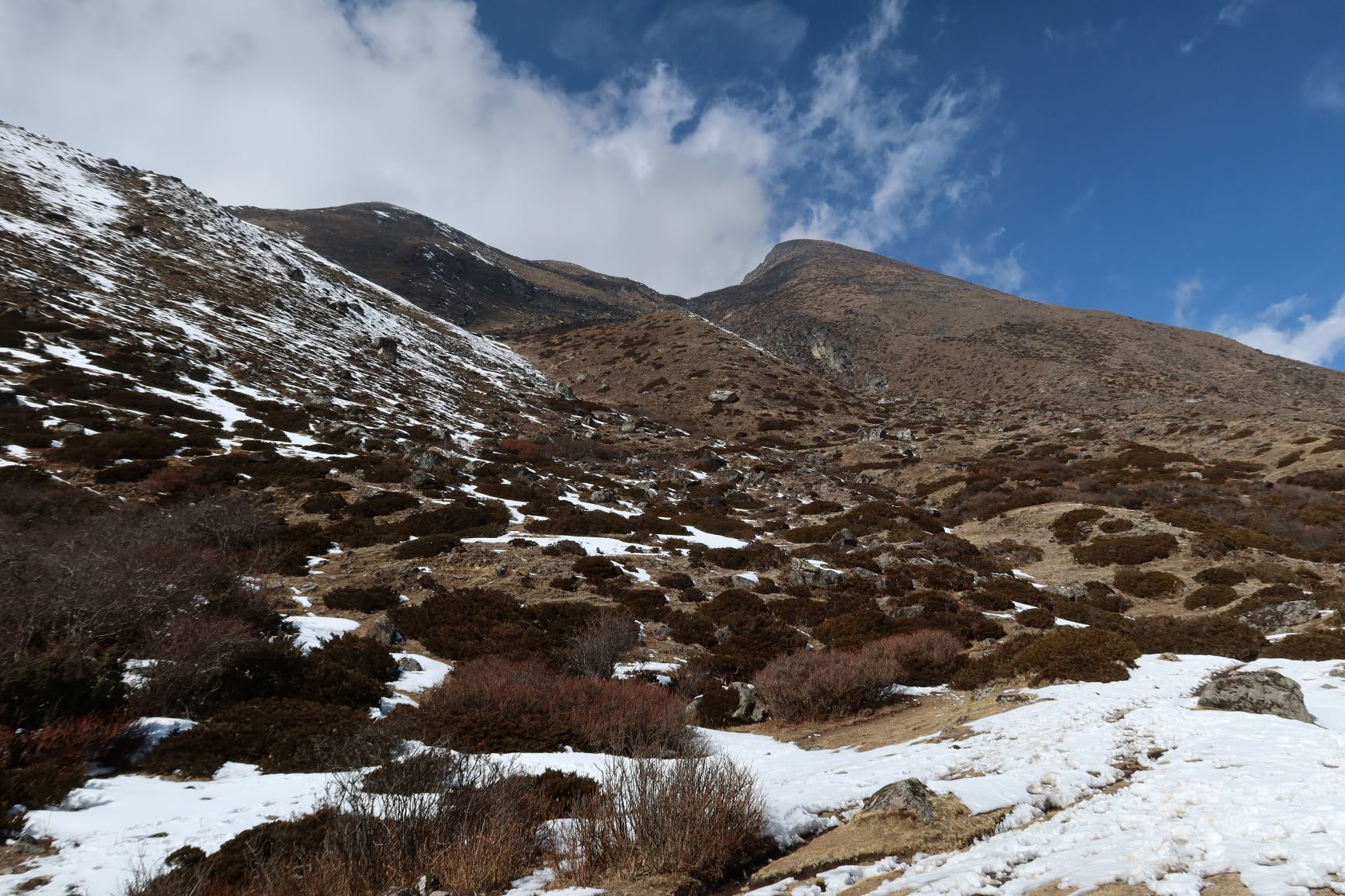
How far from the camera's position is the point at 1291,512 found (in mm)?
22047

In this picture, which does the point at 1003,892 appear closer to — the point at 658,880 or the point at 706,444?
the point at 658,880

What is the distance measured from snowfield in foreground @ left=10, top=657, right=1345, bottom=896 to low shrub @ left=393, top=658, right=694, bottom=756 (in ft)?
1.85

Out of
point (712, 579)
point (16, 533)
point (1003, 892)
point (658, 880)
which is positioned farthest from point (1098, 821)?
point (16, 533)

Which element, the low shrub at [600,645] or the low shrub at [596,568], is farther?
the low shrub at [596,568]

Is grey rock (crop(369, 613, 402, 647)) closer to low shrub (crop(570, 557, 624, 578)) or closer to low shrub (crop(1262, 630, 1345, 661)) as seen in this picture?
low shrub (crop(570, 557, 624, 578))

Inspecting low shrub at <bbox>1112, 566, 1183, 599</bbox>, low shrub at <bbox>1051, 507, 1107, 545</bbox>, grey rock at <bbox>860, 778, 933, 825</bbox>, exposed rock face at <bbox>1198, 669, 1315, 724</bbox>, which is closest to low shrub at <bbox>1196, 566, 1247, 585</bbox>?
low shrub at <bbox>1112, 566, 1183, 599</bbox>

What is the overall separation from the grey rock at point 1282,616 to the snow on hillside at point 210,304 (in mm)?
29994

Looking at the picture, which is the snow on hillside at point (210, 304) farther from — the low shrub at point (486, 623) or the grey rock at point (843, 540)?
the grey rock at point (843, 540)

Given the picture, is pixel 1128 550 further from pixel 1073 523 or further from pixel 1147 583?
pixel 1073 523

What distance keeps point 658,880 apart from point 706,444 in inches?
1467

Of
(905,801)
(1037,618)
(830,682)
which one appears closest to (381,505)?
(830,682)

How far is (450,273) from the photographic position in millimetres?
99938

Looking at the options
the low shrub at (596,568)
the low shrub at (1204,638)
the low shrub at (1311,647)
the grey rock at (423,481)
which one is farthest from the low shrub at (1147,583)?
the grey rock at (423,481)

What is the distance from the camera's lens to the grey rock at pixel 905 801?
530 cm
